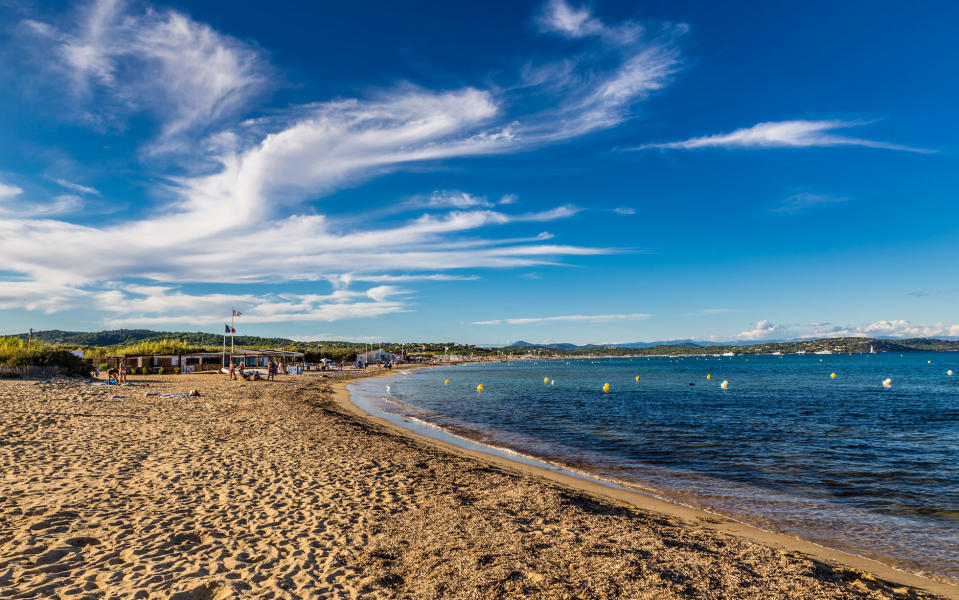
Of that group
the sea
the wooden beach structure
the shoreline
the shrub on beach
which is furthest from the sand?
the wooden beach structure

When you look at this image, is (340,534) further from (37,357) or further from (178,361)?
(178,361)

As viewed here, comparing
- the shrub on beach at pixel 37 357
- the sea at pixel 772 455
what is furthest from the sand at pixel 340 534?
the shrub on beach at pixel 37 357

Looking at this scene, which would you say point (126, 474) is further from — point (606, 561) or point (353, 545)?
point (606, 561)

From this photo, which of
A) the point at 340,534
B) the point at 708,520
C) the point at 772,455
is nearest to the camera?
the point at 340,534

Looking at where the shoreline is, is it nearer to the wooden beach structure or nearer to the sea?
the sea

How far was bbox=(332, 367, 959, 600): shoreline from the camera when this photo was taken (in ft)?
20.3

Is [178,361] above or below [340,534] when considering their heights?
above

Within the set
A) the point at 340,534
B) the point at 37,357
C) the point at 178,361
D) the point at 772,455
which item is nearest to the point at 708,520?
the point at 340,534

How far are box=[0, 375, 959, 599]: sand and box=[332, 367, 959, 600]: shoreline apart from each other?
0.10 meters

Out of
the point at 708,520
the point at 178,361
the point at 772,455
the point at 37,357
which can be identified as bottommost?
the point at 772,455

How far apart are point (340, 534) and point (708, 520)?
6.17 metres

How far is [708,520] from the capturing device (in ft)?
27.3

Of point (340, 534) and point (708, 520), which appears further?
point (708, 520)

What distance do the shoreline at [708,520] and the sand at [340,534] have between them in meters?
0.10
